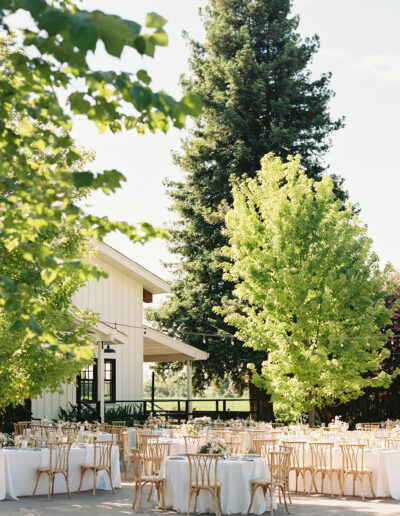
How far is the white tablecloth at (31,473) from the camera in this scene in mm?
13570

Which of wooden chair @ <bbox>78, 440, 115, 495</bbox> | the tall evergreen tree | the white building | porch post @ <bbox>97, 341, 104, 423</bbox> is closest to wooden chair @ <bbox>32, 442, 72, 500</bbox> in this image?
wooden chair @ <bbox>78, 440, 115, 495</bbox>

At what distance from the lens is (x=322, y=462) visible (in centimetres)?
1473

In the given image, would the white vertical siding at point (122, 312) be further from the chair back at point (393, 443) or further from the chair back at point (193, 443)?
the chair back at point (393, 443)

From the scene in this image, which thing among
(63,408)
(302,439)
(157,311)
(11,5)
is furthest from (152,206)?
(11,5)

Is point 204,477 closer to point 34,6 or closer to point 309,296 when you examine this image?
point 309,296

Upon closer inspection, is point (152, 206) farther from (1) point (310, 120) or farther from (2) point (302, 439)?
(2) point (302, 439)

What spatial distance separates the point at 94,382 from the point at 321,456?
462 inches

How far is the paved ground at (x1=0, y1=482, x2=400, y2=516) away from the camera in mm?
12203

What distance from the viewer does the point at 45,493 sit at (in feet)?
46.6

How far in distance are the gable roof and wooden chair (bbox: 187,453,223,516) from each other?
13.8 metres

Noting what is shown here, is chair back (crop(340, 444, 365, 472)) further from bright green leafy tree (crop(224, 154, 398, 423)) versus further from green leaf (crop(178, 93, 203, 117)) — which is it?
green leaf (crop(178, 93, 203, 117))

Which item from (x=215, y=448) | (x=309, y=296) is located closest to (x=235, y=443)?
(x=215, y=448)

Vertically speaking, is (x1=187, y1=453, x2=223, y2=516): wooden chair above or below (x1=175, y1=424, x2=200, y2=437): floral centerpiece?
below

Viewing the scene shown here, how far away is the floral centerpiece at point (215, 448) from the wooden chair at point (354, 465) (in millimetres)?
2783
